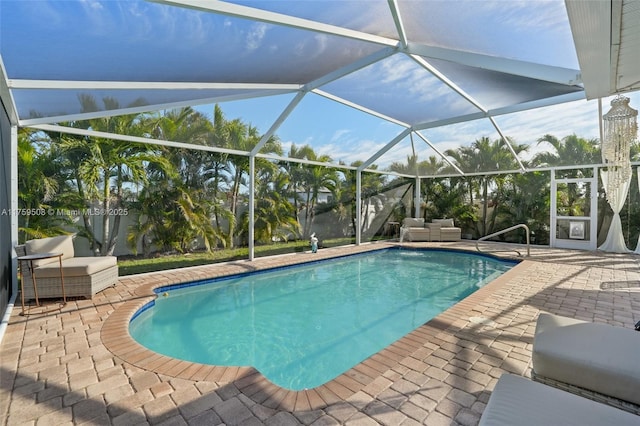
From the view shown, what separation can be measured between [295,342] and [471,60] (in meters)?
5.51

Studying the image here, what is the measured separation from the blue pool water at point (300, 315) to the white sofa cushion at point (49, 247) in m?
1.94

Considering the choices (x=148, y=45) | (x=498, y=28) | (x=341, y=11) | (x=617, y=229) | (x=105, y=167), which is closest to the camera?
(x=148, y=45)

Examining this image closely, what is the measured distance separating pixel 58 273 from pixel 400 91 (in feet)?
26.8

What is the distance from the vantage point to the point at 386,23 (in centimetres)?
501

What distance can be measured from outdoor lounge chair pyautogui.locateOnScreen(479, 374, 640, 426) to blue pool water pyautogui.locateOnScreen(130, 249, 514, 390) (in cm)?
254

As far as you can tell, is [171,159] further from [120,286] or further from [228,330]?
[228,330]

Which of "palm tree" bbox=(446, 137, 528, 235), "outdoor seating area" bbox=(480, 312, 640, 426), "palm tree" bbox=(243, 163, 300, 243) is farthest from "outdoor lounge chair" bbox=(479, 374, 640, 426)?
"palm tree" bbox=(446, 137, 528, 235)

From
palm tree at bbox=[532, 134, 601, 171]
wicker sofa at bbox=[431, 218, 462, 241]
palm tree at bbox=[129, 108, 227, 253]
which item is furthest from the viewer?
wicker sofa at bbox=[431, 218, 462, 241]

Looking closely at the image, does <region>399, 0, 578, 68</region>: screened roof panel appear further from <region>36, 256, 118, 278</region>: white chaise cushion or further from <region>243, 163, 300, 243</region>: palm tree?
<region>243, 163, 300, 243</region>: palm tree

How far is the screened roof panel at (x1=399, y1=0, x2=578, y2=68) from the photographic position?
412cm

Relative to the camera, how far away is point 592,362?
95.7 inches

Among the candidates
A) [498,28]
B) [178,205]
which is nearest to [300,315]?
[498,28]

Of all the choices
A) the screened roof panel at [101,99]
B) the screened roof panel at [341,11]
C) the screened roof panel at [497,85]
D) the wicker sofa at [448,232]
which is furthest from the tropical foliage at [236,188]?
the screened roof panel at [497,85]

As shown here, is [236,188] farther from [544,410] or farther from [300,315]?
[544,410]
